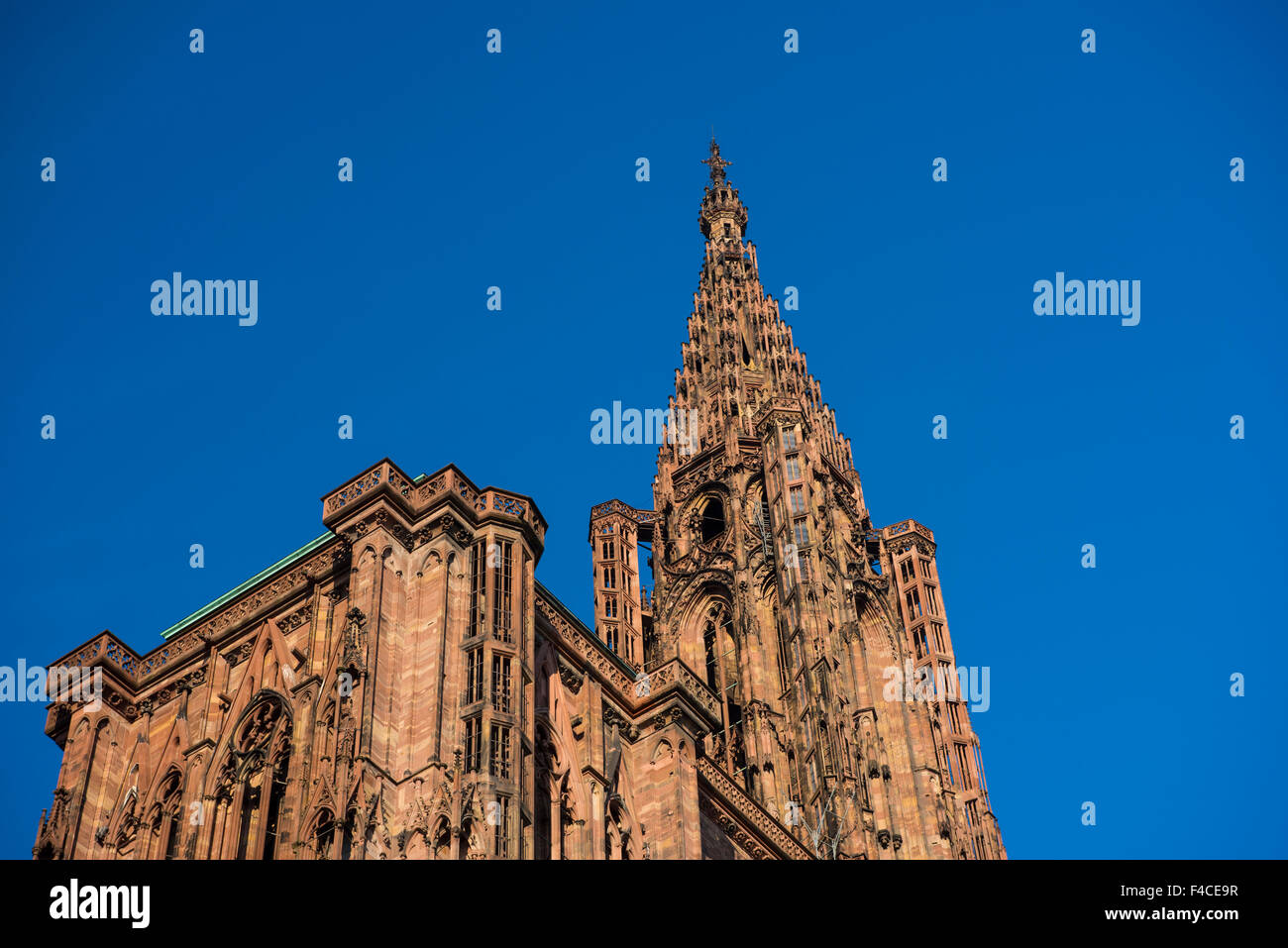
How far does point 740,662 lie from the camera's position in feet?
219

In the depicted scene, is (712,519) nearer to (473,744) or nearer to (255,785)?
(255,785)

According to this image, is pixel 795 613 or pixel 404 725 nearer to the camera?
pixel 404 725

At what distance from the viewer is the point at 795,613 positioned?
6562 centimetres

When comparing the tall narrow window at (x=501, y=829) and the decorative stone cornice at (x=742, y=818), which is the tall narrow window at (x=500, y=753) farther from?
the decorative stone cornice at (x=742, y=818)

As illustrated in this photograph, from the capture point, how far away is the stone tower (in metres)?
61.0

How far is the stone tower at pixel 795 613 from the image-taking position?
61.0 metres

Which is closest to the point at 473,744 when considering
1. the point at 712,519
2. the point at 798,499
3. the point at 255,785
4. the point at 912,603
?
the point at 255,785

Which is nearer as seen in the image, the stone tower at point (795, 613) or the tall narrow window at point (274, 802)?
the tall narrow window at point (274, 802)

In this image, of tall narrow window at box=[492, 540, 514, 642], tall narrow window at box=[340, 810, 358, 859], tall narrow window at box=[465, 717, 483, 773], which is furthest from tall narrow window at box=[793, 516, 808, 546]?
tall narrow window at box=[340, 810, 358, 859]

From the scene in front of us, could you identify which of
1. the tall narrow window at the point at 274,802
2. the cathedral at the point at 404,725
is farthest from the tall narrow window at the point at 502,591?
the tall narrow window at the point at 274,802

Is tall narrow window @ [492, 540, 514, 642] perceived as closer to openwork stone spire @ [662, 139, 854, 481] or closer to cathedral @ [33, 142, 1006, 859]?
cathedral @ [33, 142, 1006, 859]

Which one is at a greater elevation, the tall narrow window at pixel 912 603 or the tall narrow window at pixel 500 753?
the tall narrow window at pixel 912 603

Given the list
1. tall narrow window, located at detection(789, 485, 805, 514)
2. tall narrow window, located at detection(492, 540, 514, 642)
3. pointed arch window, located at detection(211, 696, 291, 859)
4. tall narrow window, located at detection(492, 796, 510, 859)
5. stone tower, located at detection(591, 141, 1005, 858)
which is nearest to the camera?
tall narrow window, located at detection(492, 796, 510, 859)
